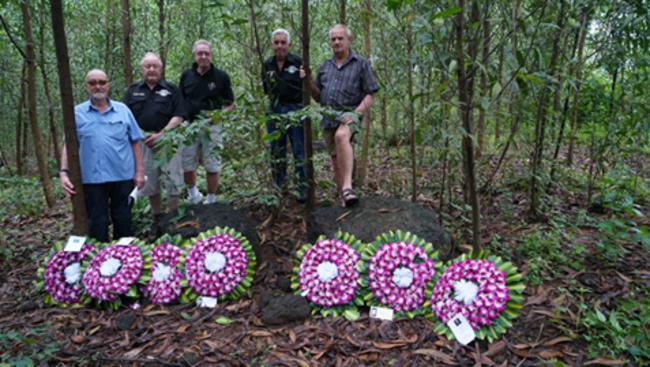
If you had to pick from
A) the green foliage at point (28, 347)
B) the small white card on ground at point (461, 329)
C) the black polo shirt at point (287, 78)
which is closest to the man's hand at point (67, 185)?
the green foliage at point (28, 347)

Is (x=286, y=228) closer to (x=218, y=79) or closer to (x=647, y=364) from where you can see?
(x=218, y=79)

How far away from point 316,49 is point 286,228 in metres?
4.69

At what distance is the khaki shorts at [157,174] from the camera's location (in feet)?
12.3

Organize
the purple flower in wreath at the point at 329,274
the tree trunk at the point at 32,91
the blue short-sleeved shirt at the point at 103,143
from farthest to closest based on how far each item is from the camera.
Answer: the tree trunk at the point at 32,91 → the blue short-sleeved shirt at the point at 103,143 → the purple flower in wreath at the point at 329,274

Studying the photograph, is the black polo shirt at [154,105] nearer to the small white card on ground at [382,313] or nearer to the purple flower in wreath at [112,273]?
the purple flower in wreath at [112,273]

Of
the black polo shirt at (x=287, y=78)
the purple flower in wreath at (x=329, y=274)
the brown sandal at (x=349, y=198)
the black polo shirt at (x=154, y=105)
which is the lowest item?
the purple flower in wreath at (x=329, y=274)

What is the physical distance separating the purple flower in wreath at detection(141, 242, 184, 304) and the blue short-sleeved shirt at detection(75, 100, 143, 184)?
697 mm

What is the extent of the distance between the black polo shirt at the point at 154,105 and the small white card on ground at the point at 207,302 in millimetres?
1601

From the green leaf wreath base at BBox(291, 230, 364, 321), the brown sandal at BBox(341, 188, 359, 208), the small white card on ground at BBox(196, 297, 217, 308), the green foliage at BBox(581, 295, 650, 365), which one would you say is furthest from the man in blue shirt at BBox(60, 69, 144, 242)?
the green foliage at BBox(581, 295, 650, 365)

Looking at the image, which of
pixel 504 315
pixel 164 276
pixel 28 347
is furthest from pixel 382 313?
pixel 28 347


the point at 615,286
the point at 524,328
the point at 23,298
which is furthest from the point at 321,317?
the point at 23,298

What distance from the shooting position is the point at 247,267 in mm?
3096

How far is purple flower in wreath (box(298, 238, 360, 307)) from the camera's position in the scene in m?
2.76

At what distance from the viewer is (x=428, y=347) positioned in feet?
7.86
